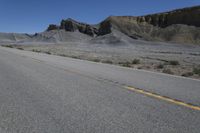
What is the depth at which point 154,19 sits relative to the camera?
123938 mm

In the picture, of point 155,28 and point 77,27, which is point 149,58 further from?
point 77,27

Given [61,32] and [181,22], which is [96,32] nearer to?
[61,32]

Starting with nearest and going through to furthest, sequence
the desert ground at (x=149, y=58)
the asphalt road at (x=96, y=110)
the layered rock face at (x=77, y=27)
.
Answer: the asphalt road at (x=96, y=110) → the desert ground at (x=149, y=58) → the layered rock face at (x=77, y=27)

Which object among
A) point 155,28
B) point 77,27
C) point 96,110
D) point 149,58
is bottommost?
point 149,58

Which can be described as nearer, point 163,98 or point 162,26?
point 163,98

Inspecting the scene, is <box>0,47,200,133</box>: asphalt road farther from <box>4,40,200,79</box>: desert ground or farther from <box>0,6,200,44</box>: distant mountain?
<box>0,6,200,44</box>: distant mountain

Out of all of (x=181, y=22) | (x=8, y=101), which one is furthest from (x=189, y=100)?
(x=181, y=22)

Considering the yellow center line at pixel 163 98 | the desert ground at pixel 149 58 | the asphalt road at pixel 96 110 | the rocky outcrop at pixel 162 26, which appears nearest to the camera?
the asphalt road at pixel 96 110

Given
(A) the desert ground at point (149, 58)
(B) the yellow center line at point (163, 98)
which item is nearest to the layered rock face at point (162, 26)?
(A) the desert ground at point (149, 58)

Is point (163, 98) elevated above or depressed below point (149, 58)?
above

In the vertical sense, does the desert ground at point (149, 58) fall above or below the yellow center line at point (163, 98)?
below

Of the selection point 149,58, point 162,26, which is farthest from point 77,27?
point 149,58

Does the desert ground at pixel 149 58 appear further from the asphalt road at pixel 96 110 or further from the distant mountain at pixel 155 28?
the distant mountain at pixel 155 28

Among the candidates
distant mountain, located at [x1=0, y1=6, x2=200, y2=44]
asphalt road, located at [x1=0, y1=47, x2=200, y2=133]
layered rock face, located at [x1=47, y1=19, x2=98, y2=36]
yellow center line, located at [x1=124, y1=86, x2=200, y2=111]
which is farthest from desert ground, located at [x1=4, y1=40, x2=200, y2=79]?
layered rock face, located at [x1=47, y1=19, x2=98, y2=36]
